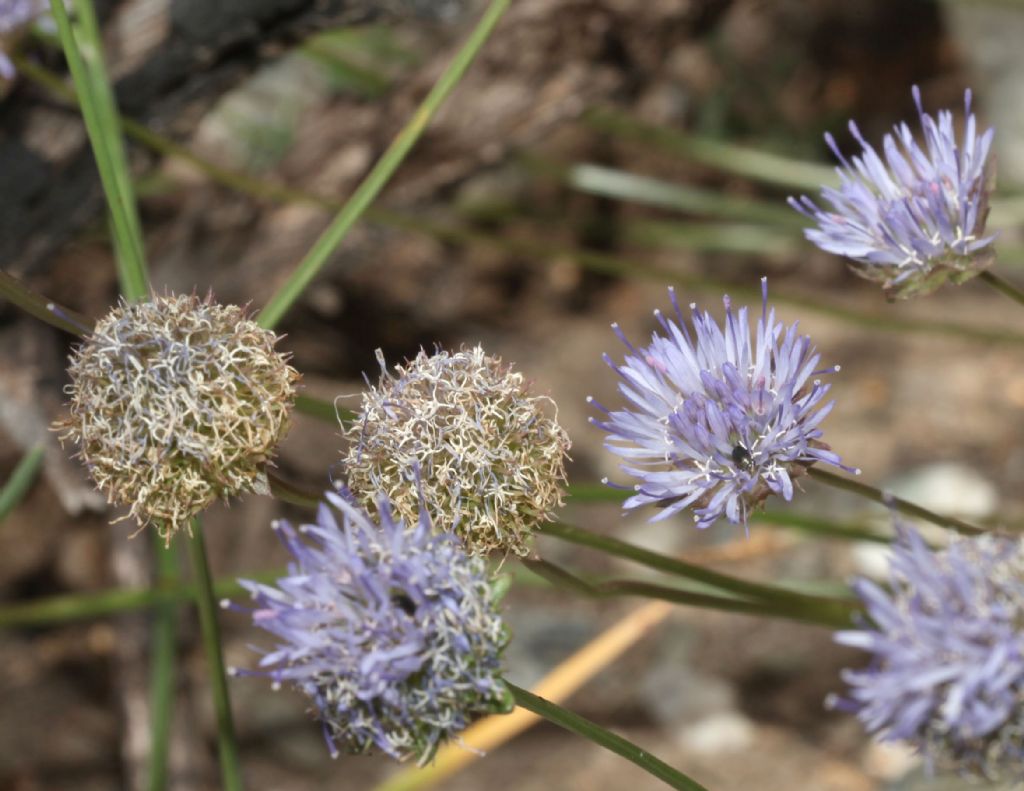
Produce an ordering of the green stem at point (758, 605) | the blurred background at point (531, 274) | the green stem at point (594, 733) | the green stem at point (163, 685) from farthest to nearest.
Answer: the blurred background at point (531, 274) < the green stem at point (163, 685) < the green stem at point (758, 605) < the green stem at point (594, 733)

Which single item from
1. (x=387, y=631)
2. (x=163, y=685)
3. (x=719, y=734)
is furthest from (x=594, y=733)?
(x=719, y=734)

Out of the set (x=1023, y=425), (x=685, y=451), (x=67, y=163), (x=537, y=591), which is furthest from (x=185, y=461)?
(x=1023, y=425)

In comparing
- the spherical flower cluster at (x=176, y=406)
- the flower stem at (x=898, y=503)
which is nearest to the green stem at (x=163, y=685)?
the spherical flower cluster at (x=176, y=406)

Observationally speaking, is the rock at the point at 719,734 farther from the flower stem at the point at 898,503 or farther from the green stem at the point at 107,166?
the green stem at the point at 107,166

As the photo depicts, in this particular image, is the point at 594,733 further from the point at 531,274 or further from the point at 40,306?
the point at 531,274

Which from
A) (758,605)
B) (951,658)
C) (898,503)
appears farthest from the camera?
(758,605)

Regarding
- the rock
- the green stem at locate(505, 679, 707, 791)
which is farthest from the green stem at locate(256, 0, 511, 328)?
the rock

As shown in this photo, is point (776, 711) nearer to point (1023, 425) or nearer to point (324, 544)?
point (1023, 425)

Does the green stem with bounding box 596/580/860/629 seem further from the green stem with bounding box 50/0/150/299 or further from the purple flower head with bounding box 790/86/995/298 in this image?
the green stem with bounding box 50/0/150/299
